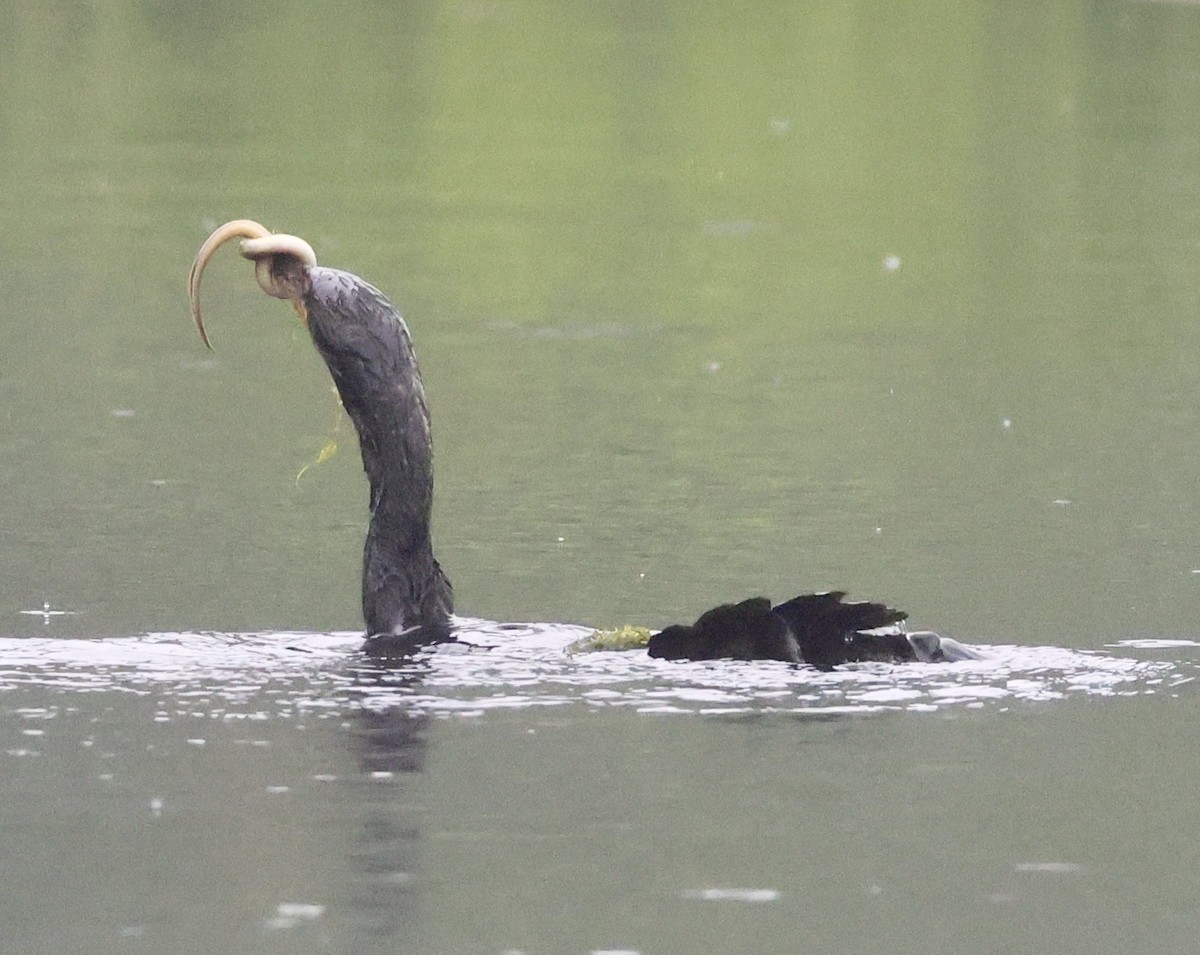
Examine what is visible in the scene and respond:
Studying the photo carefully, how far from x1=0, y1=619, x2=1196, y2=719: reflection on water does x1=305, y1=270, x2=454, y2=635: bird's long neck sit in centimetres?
14

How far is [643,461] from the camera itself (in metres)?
12.1

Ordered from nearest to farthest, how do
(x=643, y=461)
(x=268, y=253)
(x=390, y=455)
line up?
(x=268, y=253) → (x=390, y=455) → (x=643, y=461)

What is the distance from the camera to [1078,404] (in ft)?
44.5

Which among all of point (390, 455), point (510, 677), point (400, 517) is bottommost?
point (510, 677)

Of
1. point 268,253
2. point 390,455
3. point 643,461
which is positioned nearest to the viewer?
point 268,253

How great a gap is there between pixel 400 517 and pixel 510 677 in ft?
1.97

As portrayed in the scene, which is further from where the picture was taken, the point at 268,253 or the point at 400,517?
the point at 400,517

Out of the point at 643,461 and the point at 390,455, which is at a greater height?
the point at 643,461

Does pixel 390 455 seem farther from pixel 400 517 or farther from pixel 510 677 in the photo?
pixel 510 677

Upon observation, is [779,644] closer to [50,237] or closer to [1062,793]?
[1062,793]

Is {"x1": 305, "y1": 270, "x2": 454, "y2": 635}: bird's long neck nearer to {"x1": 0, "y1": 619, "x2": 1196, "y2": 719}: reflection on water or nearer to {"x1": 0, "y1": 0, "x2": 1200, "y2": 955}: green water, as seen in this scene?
{"x1": 0, "y1": 619, "x2": 1196, "y2": 719}: reflection on water

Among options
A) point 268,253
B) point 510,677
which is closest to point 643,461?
point 510,677

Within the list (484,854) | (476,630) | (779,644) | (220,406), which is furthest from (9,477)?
(484,854)

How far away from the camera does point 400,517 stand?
844 cm
